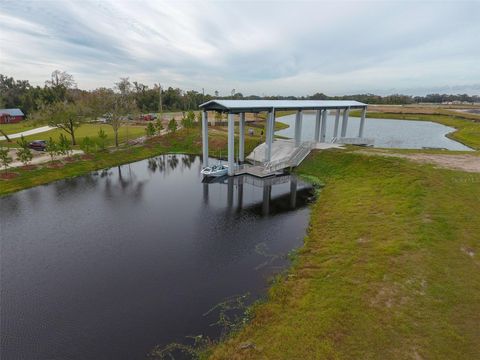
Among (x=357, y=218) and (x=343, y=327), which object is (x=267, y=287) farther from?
(x=357, y=218)

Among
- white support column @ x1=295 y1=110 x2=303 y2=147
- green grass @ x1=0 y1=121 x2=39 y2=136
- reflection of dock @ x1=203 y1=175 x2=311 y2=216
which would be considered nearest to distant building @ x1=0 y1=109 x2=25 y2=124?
green grass @ x1=0 y1=121 x2=39 y2=136

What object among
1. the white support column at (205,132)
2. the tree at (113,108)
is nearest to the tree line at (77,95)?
the tree at (113,108)

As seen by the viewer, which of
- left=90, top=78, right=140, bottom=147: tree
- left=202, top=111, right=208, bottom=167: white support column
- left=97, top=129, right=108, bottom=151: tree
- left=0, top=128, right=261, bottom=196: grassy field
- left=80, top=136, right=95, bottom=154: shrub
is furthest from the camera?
left=90, top=78, right=140, bottom=147: tree

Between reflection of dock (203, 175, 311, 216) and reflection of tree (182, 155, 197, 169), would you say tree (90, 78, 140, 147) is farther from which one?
reflection of dock (203, 175, 311, 216)

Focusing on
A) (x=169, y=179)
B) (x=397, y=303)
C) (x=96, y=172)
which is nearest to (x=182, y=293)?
(x=397, y=303)

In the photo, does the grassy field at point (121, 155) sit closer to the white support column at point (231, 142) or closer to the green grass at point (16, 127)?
the white support column at point (231, 142)
